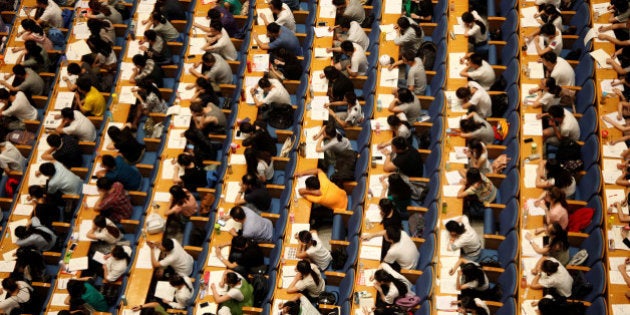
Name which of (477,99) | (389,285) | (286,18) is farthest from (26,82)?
(477,99)

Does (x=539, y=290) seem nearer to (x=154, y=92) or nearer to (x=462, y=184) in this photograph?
(x=462, y=184)

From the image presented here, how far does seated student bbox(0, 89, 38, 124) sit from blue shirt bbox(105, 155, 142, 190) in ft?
7.82

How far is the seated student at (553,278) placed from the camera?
30.1 feet

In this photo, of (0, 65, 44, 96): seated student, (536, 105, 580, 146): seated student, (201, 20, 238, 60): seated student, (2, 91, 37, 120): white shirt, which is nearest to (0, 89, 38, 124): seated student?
(2, 91, 37, 120): white shirt

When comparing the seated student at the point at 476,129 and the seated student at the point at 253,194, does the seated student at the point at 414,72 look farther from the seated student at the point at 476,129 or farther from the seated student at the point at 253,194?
the seated student at the point at 253,194

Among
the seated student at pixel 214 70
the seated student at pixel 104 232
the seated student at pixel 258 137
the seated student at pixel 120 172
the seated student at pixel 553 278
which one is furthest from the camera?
the seated student at pixel 214 70

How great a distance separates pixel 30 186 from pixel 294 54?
507cm

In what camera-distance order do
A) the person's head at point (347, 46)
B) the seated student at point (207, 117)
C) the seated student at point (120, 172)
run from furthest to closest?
the person's head at point (347, 46), the seated student at point (207, 117), the seated student at point (120, 172)

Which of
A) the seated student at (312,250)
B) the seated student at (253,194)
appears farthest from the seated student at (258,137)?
the seated student at (312,250)

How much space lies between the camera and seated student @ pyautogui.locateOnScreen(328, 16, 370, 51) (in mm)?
12633

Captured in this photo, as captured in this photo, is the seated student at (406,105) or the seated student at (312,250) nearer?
the seated student at (312,250)

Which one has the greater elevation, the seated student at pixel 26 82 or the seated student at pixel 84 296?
the seated student at pixel 26 82

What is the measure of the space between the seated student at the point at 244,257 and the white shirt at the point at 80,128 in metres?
3.39

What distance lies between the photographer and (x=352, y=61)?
40.0ft
